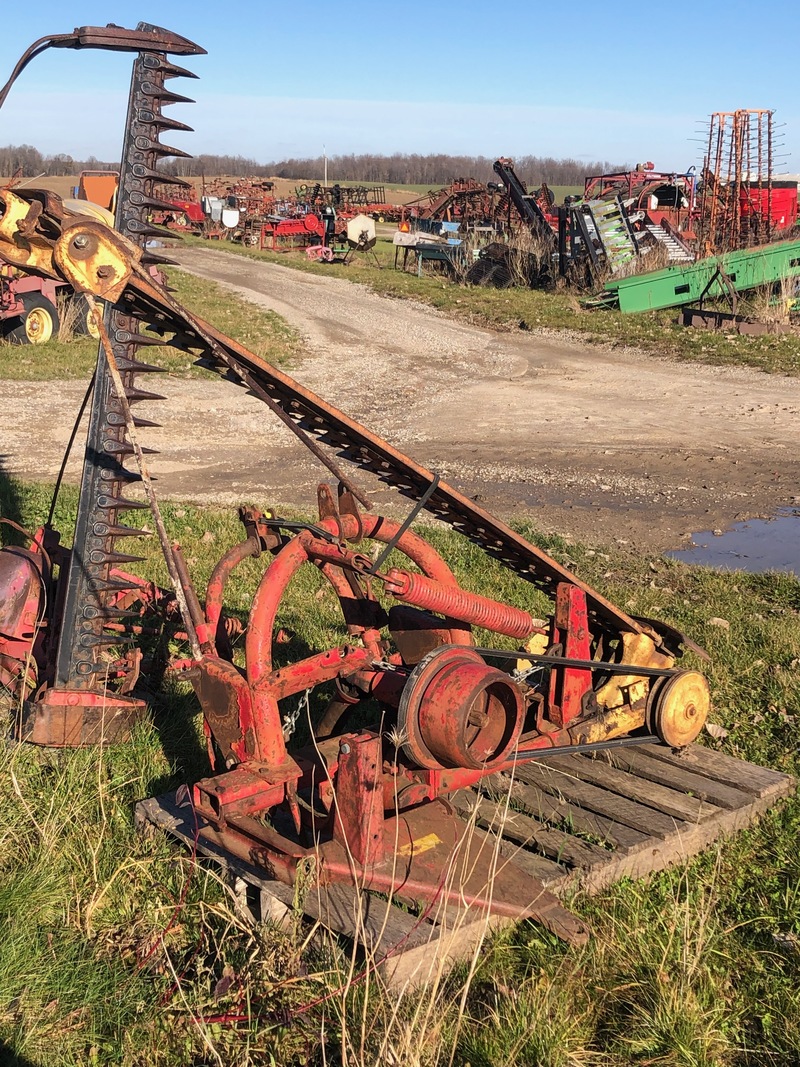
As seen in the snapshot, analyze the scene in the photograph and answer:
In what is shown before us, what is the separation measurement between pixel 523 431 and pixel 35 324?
8.64 meters

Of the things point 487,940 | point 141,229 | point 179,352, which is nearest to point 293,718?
point 487,940

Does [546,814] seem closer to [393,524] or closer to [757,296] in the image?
[393,524]

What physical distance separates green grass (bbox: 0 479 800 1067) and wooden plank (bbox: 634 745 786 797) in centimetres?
11

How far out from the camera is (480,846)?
3.33 meters

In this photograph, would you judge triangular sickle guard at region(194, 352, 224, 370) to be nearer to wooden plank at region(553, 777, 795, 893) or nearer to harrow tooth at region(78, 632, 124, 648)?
harrow tooth at region(78, 632, 124, 648)

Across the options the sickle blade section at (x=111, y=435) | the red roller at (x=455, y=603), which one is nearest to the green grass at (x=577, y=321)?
the red roller at (x=455, y=603)

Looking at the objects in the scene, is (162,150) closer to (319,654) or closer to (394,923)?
(319,654)

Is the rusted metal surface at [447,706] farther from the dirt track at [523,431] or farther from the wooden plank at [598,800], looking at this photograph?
the dirt track at [523,431]

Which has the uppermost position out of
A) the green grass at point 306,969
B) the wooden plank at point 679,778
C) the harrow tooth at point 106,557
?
the harrow tooth at point 106,557

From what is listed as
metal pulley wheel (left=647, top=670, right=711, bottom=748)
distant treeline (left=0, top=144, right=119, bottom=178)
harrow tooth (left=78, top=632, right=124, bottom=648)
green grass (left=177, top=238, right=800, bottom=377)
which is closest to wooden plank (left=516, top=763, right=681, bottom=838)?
metal pulley wheel (left=647, top=670, right=711, bottom=748)

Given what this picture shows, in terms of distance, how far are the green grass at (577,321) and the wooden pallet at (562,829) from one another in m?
11.5

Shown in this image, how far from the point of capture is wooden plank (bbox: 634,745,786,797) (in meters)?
3.98

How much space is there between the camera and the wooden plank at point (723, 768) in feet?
13.1

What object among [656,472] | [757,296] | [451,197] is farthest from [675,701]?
[451,197]
